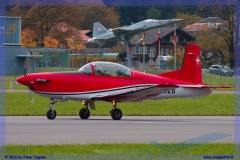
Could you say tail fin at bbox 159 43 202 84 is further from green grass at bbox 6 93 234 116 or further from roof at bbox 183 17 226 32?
roof at bbox 183 17 226 32

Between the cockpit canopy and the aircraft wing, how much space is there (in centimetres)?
57

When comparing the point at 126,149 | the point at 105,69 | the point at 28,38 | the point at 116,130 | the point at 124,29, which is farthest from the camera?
the point at 28,38

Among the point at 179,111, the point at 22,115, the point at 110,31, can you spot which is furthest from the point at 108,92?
the point at 110,31

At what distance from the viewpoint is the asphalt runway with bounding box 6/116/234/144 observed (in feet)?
49.9

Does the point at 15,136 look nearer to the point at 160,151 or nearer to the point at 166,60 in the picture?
the point at 160,151

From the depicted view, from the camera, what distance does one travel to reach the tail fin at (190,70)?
75.5 ft

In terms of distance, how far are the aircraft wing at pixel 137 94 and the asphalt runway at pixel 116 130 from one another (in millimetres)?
665

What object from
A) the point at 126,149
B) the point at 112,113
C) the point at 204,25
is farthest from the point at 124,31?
the point at 126,149

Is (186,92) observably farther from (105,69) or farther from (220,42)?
(220,42)

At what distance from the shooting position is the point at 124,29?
38094 mm

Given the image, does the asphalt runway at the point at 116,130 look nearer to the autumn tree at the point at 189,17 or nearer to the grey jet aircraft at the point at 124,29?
the grey jet aircraft at the point at 124,29

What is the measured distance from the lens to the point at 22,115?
23.0 meters

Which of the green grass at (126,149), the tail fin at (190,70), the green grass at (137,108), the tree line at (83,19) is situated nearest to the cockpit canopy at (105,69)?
the tail fin at (190,70)

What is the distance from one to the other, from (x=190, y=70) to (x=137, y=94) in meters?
2.45
